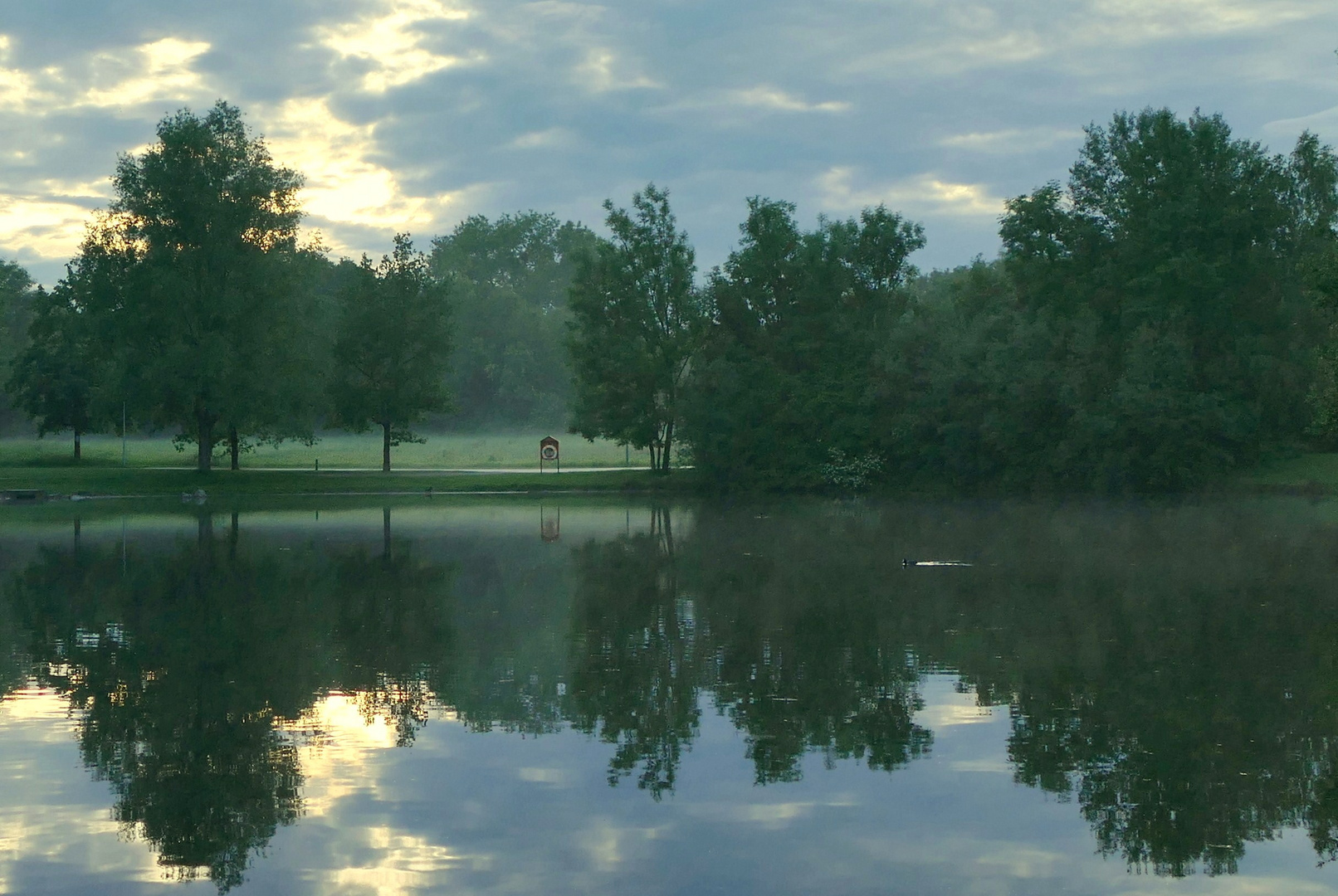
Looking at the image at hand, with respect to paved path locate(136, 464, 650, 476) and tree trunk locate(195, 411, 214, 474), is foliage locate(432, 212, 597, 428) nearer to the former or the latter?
paved path locate(136, 464, 650, 476)

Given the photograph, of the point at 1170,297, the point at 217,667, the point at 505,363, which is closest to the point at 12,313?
the point at 505,363

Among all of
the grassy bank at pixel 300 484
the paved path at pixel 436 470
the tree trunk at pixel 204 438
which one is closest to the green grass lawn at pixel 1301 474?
the grassy bank at pixel 300 484

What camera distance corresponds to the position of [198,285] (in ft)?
215

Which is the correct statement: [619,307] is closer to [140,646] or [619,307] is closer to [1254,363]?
[1254,363]

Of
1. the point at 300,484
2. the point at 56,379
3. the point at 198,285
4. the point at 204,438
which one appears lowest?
the point at 300,484

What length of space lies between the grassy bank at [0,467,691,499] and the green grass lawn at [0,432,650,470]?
1258cm

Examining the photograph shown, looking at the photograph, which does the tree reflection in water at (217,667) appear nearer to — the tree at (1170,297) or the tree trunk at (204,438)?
the tree at (1170,297)

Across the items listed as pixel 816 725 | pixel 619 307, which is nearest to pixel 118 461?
pixel 619 307

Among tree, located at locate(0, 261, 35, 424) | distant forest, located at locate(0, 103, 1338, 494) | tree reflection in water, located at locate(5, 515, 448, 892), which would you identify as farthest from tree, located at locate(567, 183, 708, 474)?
tree, located at locate(0, 261, 35, 424)

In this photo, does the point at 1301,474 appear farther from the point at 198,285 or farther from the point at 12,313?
the point at 12,313

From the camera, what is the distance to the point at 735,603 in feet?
71.0

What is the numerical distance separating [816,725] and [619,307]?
2206 inches

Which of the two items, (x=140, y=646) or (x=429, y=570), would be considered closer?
(x=140, y=646)

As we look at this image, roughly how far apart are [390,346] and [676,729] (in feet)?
203
